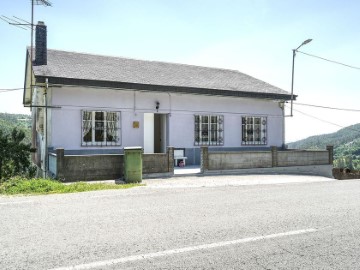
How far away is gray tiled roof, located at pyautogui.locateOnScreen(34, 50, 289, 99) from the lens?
547 inches

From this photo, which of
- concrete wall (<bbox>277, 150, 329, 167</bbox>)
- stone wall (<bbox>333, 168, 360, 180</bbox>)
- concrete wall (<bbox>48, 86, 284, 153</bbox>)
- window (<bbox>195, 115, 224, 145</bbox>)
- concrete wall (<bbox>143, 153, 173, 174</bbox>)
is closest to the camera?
concrete wall (<bbox>143, 153, 173, 174</bbox>)

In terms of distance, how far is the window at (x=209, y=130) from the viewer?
16281 mm

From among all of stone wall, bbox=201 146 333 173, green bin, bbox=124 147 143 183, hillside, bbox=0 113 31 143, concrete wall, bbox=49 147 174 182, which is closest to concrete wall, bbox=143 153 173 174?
concrete wall, bbox=49 147 174 182

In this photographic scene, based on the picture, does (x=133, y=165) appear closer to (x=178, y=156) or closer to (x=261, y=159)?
(x=178, y=156)

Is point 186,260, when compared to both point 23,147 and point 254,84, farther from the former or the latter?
point 254,84

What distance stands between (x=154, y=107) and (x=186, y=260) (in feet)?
38.7

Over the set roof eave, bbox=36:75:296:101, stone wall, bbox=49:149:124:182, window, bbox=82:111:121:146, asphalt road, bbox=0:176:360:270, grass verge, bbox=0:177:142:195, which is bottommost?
asphalt road, bbox=0:176:360:270

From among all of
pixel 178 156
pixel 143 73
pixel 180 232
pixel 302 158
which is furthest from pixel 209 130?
pixel 180 232

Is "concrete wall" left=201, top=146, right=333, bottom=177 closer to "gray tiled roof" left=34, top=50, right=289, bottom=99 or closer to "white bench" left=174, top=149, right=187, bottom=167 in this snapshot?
"white bench" left=174, top=149, right=187, bottom=167

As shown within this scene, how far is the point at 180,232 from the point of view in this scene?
487 centimetres

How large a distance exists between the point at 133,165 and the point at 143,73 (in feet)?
22.1

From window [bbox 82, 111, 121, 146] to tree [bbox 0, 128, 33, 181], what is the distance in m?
2.72

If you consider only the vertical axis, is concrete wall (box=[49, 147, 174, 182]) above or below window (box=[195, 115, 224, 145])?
below

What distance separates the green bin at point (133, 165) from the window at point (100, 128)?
3473 millimetres
